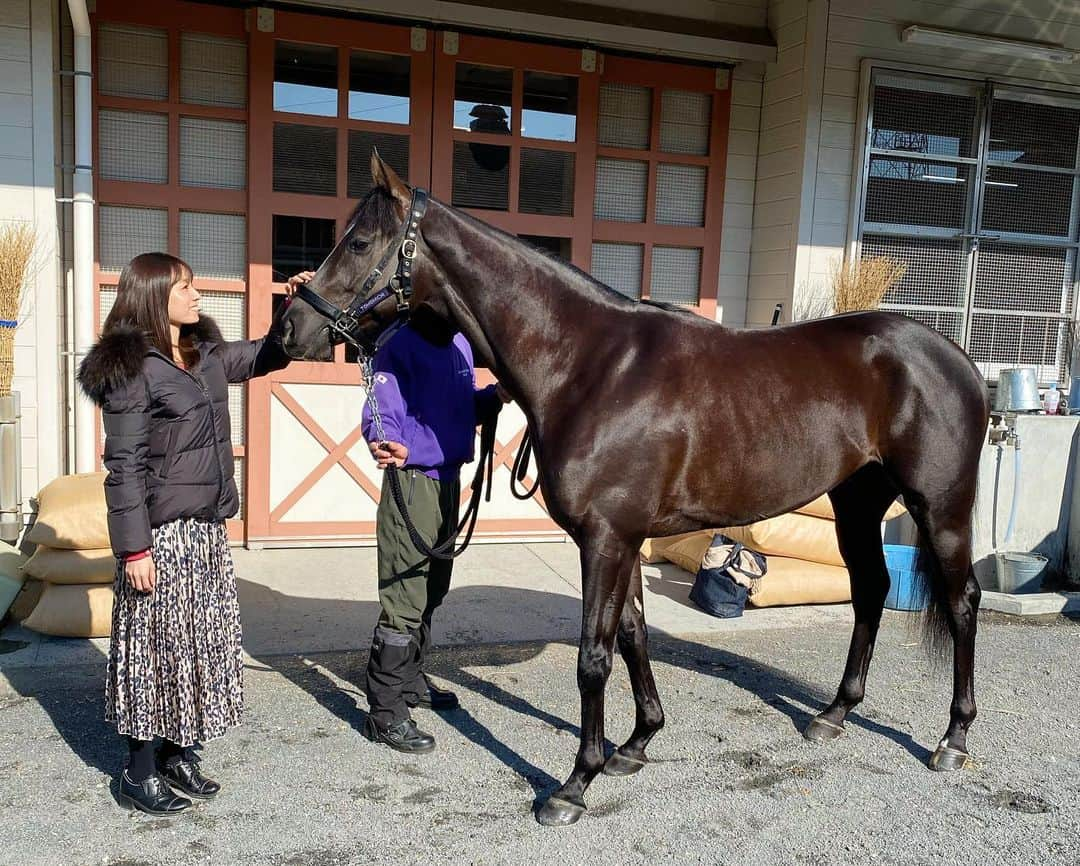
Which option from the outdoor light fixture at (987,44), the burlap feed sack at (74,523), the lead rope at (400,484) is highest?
the outdoor light fixture at (987,44)

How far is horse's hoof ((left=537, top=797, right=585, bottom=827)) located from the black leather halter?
1.43 metres

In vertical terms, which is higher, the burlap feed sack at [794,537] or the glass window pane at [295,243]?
the glass window pane at [295,243]

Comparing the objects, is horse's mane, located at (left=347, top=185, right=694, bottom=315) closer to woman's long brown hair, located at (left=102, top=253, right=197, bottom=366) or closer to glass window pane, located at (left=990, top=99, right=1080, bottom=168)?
woman's long brown hair, located at (left=102, top=253, right=197, bottom=366)

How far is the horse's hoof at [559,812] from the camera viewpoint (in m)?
2.62

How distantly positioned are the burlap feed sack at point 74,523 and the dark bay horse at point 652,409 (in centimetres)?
190

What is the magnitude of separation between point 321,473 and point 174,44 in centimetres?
249

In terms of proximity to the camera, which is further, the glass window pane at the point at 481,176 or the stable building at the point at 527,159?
the glass window pane at the point at 481,176

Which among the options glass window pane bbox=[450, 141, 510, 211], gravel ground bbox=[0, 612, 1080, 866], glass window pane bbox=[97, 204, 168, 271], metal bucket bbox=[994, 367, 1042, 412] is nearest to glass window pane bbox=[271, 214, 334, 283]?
glass window pane bbox=[97, 204, 168, 271]

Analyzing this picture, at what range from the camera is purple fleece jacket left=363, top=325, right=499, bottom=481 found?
301 centimetres

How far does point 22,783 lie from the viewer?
108 inches

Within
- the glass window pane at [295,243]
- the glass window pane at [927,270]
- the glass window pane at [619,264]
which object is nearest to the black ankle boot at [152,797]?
the glass window pane at [295,243]

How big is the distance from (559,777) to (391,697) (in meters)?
0.61

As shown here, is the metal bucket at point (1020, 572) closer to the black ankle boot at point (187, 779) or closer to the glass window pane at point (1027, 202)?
the glass window pane at point (1027, 202)

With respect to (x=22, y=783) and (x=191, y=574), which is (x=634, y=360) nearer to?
(x=191, y=574)
